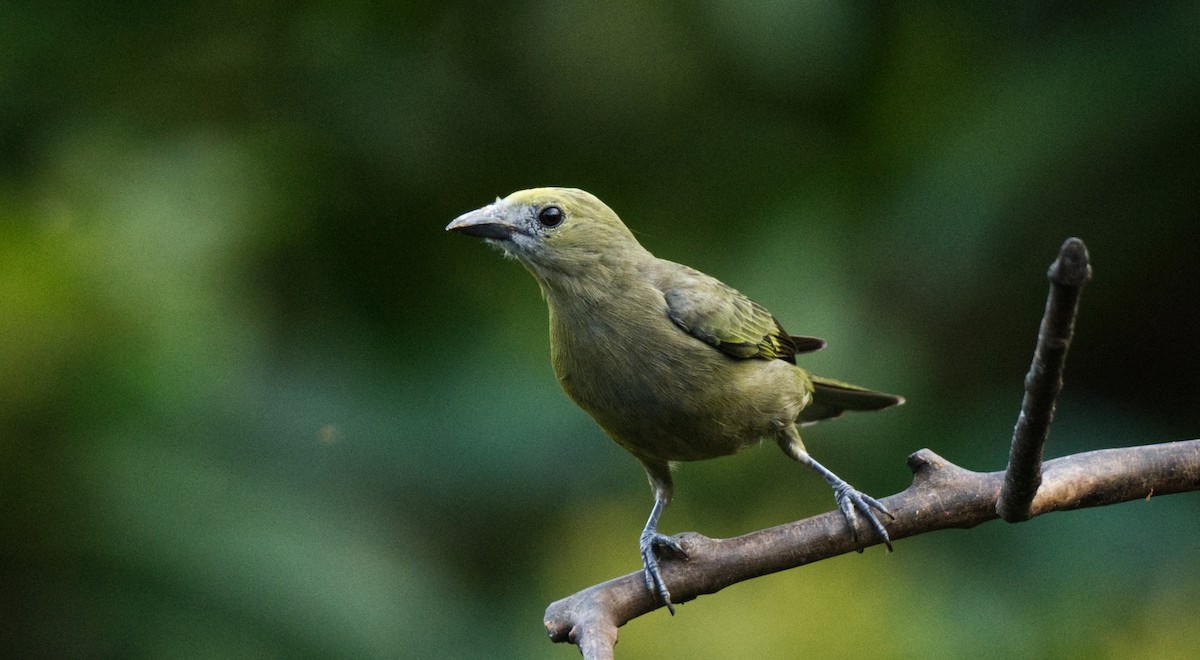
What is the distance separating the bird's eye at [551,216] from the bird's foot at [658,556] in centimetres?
98

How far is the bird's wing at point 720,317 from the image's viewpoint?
11.9 ft

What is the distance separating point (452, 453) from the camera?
180 inches

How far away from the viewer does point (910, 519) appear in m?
2.99

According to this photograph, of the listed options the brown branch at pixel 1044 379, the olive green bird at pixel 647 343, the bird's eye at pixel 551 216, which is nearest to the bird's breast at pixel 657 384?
the olive green bird at pixel 647 343

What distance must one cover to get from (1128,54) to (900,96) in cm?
88

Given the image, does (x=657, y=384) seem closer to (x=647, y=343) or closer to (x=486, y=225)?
(x=647, y=343)

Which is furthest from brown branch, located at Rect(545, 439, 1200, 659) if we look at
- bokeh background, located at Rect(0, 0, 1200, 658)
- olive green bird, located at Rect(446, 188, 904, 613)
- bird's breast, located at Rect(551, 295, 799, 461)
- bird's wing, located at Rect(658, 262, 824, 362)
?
bokeh background, located at Rect(0, 0, 1200, 658)

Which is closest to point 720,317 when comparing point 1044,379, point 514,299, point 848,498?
point 848,498

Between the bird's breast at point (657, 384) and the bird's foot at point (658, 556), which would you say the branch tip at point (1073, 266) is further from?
the bird's breast at point (657, 384)

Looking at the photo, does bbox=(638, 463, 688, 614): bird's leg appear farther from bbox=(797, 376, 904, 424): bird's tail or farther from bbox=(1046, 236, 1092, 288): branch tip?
bbox=(1046, 236, 1092, 288): branch tip

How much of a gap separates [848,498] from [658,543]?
54 cm

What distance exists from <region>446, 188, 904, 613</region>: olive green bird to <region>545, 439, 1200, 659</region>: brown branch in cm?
22

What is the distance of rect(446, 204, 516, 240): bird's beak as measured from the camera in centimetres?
345

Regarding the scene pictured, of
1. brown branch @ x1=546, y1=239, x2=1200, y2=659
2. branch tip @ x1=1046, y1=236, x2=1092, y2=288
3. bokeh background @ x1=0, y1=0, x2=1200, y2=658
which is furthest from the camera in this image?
bokeh background @ x1=0, y1=0, x2=1200, y2=658
